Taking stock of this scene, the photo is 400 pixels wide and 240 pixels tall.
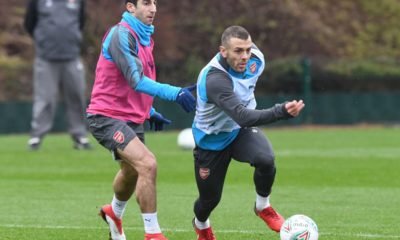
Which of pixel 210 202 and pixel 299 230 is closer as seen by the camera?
pixel 299 230

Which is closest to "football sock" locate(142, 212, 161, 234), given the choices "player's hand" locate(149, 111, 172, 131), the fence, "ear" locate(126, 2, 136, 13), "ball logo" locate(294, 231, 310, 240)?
"ball logo" locate(294, 231, 310, 240)

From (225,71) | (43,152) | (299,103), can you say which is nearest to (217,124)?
(225,71)

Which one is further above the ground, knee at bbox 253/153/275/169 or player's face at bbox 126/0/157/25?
player's face at bbox 126/0/157/25

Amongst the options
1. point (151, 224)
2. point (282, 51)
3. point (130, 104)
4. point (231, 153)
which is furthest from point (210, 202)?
point (282, 51)

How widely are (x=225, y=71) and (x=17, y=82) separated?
16.8 meters

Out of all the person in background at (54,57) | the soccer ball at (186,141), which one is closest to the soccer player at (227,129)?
the soccer ball at (186,141)

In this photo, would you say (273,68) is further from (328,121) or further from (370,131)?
(370,131)

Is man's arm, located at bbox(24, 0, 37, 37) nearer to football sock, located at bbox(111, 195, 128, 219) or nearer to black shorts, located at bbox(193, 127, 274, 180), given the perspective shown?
football sock, located at bbox(111, 195, 128, 219)

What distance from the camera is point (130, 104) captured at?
903 cm

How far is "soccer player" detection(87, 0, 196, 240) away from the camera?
8531 mm

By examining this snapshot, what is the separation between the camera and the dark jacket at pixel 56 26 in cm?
1745

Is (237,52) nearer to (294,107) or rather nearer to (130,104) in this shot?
(294,107)

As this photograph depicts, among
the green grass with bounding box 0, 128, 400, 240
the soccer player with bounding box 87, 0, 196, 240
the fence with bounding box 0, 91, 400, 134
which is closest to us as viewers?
the soccer player with bounding box 87, 0, 196, 240

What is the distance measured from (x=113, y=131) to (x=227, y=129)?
909mm
